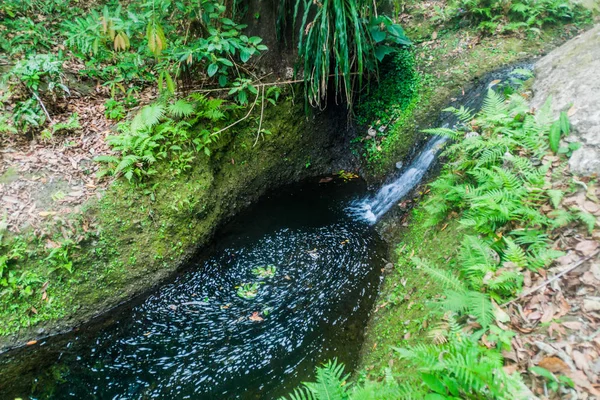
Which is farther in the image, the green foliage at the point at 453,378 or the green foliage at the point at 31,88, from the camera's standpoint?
the green foliage at the point at 31,88

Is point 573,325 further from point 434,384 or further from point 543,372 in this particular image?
point 434,384

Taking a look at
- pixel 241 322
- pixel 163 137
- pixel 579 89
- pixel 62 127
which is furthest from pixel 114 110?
pixel 579 89

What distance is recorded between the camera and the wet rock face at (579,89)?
297 cm

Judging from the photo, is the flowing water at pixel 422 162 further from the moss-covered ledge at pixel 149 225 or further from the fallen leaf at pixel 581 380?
the fallen leaf at pixel 581 380

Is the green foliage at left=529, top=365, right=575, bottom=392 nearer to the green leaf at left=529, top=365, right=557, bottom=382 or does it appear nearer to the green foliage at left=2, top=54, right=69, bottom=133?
the green leaf at left=529, top=365, right=557, bottom=382

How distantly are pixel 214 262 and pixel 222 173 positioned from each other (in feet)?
4.42

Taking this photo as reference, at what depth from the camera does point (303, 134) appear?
5887 mm

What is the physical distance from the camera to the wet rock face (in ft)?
9.75

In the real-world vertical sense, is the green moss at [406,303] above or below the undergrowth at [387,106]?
below

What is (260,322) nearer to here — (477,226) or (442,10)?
(477,226)

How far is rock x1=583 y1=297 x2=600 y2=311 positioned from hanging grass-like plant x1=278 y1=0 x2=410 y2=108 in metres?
3.66

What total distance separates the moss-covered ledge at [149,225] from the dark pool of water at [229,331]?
8.2 inches

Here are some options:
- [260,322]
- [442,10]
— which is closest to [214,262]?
[260,322]

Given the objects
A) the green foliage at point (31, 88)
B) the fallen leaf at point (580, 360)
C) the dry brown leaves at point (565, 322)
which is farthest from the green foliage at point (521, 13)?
the green foliage at point (31, 88)
